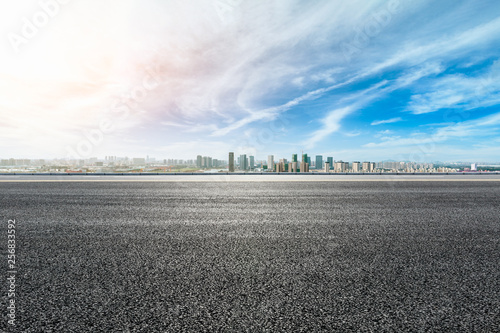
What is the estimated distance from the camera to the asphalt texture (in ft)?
7.59

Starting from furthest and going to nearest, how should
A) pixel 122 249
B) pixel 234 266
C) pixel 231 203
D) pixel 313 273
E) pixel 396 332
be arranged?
pixel 231 203 → pixel 122 249 → pixel 234 266 → pixel 313 273 → pixel 396 332

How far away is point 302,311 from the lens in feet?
7.95

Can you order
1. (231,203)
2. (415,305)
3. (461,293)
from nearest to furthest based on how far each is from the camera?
(415,305)
(461,293)
(231,203)

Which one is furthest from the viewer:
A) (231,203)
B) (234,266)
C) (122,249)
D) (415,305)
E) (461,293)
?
(231,203)

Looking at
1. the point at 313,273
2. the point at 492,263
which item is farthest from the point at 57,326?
the point at 492,263

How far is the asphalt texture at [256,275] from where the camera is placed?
2.31 meters

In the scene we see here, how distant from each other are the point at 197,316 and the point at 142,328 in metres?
0.50

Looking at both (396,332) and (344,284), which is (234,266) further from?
(396,332)

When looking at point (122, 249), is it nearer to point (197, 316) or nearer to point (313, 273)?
point (197, 316)

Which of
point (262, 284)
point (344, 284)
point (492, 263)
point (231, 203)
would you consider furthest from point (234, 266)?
point (231, 203)

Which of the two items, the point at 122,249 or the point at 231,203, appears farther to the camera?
the point at 231,203

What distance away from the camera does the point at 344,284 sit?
2.98 m

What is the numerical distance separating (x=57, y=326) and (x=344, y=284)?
311cm

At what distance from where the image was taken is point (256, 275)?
10.6 feet
